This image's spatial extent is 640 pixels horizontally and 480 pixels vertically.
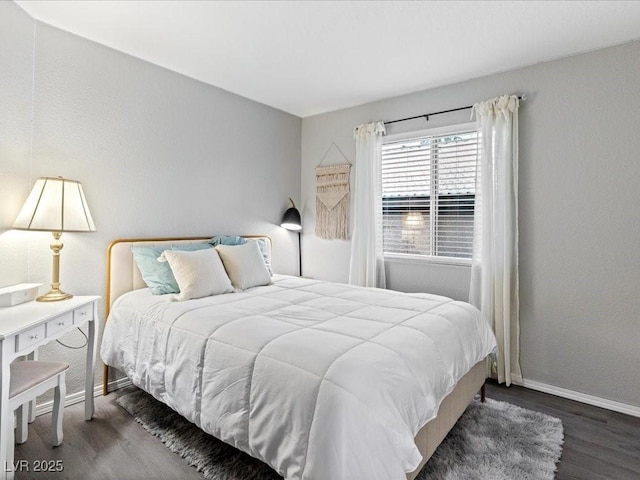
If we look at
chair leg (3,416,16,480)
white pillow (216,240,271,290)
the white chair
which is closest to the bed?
white pillow (216,240,271,290)

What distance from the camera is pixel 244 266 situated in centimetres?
283

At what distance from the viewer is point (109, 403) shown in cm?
244

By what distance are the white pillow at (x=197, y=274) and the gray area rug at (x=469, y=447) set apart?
0.81 meters

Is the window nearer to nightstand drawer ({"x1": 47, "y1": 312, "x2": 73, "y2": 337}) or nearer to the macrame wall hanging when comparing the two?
the macrame wall hanging

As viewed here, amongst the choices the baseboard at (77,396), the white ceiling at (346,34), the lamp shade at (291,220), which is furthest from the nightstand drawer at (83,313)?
the lamp shade at (291,220)

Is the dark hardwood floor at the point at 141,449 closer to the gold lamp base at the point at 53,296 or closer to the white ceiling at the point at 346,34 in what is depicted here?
the gold lamp base at the point at 53,296

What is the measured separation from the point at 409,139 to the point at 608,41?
1.58m

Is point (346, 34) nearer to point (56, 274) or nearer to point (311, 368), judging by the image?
point (311, 368)

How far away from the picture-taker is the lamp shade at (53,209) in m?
2.03

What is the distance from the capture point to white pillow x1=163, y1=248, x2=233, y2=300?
2.42 m

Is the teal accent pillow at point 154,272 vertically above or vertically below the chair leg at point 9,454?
above

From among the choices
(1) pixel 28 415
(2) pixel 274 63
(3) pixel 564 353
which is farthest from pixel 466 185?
(1) pixel 28 415

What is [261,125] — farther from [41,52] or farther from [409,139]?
Result: [41,52]

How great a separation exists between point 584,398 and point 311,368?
2.42m
